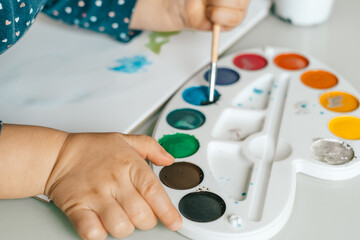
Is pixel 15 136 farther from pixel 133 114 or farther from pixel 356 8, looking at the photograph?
pixel 356 8

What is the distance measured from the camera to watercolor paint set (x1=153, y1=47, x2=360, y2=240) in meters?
0.47

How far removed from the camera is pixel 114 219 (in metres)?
0.45

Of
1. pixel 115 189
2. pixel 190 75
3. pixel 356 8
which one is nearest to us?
pixel 115 189

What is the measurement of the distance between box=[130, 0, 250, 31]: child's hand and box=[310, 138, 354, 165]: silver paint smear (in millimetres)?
265

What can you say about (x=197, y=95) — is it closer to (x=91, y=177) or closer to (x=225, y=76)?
(x=225, y=76)

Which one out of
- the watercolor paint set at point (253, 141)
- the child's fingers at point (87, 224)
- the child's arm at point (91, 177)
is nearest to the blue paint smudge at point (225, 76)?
the watercolor paint set at point (253, 141)

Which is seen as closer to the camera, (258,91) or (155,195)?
(155,195)

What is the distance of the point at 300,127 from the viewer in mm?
576

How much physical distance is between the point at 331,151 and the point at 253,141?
0.32 ft

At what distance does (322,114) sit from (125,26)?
39 centimetres

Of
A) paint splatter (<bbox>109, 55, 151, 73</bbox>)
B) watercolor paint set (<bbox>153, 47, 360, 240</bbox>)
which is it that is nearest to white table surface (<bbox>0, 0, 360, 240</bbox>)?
watercolor paint set (<bbox>153, 47, 360, 240</bbox>)

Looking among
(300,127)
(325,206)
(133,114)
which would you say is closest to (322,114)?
(300,127)

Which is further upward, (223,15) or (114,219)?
(223,15)

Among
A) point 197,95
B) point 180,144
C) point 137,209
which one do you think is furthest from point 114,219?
point 197,95
